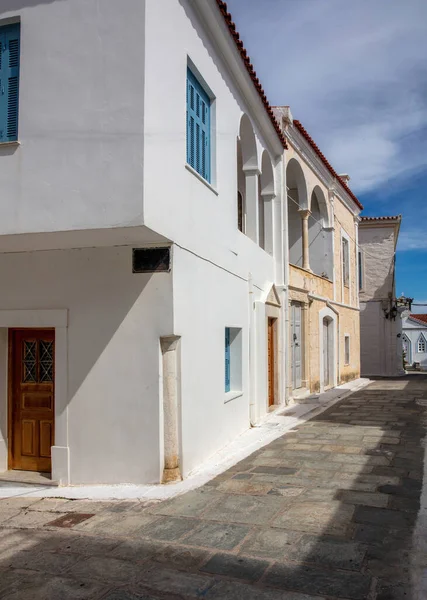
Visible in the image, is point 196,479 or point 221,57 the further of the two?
point 221,57

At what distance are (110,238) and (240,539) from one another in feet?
10.8

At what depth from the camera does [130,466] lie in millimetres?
6094

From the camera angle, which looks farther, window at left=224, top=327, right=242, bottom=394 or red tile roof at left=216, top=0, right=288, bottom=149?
window at left=224, top=327, right=242, bottom=394

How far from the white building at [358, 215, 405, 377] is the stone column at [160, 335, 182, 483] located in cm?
2141

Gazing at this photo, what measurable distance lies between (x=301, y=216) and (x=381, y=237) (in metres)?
12.5

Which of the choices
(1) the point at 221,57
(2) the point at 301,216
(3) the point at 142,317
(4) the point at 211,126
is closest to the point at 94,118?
(3) the point at 142,317

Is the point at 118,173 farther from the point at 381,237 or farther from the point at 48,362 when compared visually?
the point at 381,237

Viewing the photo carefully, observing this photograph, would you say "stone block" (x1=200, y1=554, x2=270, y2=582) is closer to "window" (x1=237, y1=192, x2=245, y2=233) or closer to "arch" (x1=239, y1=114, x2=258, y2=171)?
"arch" (x1=239, y1=114, x2=258, y2=171)

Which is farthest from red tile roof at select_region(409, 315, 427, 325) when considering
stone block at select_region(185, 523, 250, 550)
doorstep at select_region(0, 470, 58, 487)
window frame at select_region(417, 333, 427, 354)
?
stone block at select_region(185, 523, 250, 550)

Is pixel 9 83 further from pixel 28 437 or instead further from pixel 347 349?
pixel 347 349

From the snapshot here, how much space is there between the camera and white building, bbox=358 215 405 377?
2602 cm

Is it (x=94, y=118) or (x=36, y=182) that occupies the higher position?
(x=94, y=118)

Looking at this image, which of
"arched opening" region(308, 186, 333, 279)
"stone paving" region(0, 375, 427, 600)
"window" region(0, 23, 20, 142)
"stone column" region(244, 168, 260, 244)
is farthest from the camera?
"arched opening" region(308, 186, 333, 279)

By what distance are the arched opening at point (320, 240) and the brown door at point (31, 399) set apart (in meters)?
11.7
